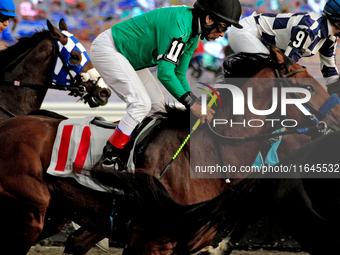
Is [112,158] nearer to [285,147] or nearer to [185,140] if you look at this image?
[185,140]

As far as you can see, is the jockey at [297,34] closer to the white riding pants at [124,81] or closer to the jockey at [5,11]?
the white riding pants at [124,81]

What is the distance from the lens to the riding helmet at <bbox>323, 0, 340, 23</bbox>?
2.77 m

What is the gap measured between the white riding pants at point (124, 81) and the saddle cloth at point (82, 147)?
0.09 meters

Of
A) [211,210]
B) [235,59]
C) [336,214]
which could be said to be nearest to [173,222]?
[211,210]

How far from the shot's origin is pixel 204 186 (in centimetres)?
209

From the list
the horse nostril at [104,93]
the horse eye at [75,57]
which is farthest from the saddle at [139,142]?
the horse eye at [75,57]

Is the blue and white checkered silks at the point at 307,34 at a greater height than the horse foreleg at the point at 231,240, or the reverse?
the blue and white checkered silks at the point at 307,34

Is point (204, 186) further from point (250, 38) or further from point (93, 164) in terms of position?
point (250, 38)

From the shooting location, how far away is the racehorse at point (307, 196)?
5.16 ft

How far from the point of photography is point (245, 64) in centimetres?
226

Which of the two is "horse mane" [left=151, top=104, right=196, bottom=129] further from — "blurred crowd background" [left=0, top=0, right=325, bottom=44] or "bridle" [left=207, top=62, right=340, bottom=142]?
"blurred crowd background" [left=0, top=0, right=325, bottom=44]

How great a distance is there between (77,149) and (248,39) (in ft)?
4.75

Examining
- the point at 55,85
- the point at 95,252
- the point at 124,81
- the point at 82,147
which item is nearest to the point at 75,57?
the point at 55,85

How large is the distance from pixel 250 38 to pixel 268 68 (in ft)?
2.76
